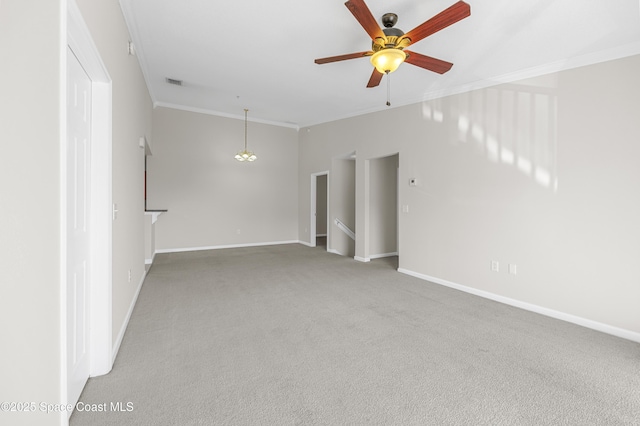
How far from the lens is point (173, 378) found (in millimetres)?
2188

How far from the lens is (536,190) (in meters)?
3.70

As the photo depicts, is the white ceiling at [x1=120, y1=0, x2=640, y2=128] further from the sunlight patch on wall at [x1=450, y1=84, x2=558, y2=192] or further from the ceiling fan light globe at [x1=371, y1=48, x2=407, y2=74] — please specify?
the ceiling fan light globe at [x1=371, y1=48, x2=407, y2=74]

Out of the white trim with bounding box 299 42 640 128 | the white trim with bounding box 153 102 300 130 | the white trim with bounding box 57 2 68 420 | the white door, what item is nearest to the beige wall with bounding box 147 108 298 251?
the white trim with bounding box 153 102 300 130

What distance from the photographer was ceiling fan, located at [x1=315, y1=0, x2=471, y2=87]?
2.22 m

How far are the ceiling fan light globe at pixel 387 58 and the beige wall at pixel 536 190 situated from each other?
7.10ft

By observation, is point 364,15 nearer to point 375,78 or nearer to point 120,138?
point 375,78

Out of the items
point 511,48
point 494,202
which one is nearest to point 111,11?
point 511,48

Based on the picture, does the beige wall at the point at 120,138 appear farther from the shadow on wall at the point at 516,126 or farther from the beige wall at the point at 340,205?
the beige wall at the point at 340,205

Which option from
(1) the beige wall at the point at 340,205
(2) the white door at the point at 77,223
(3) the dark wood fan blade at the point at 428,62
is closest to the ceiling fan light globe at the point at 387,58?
(3) the dark wood fan blade at the point at 428,62

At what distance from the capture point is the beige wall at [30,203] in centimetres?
98

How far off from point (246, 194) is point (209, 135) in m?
1.73

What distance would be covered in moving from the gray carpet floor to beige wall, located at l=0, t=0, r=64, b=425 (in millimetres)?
932

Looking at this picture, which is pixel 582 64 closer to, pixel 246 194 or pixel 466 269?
pixel 466 269

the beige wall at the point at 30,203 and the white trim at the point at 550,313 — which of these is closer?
the beige wall at the point at 30,203
